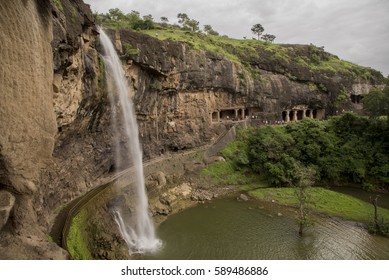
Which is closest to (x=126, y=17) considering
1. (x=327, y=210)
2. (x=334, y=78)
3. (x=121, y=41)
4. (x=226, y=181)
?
(x=121, y=41)

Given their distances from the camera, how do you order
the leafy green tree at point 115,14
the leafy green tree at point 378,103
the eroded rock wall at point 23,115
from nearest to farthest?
the eroded rock wall at point 23,115
the leafy green tree at point 378,103
the leafy green tree at point 115,14

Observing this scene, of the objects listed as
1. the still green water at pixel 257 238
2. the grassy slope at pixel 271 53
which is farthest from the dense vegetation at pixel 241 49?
the still green water at pixel 257 238

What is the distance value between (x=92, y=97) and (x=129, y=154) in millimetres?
7525

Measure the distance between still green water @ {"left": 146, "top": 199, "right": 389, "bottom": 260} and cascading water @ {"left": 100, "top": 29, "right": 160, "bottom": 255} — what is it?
1.11 m

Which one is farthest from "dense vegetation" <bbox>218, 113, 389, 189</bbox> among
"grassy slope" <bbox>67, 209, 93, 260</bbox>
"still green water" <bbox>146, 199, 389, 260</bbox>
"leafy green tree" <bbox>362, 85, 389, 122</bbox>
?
"grassy slope" <bbox>67, 209, 93, 260</bbox>

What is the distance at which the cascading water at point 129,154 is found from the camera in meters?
17.5

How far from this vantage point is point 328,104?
40656 mm

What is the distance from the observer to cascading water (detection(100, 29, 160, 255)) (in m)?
17.5

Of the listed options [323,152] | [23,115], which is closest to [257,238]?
[23,115]

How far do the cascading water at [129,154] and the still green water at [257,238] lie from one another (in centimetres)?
111

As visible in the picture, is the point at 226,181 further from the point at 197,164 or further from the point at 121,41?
the point at 121,41

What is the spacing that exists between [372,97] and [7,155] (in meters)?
32.5

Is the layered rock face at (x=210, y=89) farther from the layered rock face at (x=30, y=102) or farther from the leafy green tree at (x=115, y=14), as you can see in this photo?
the leafy green tree at (x=115, y=14)

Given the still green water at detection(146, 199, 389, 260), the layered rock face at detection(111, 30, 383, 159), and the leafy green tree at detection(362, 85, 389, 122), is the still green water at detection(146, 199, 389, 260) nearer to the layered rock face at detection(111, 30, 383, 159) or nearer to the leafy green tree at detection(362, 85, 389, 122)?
the layered rock face at detection(111, 30, 383, 159)
